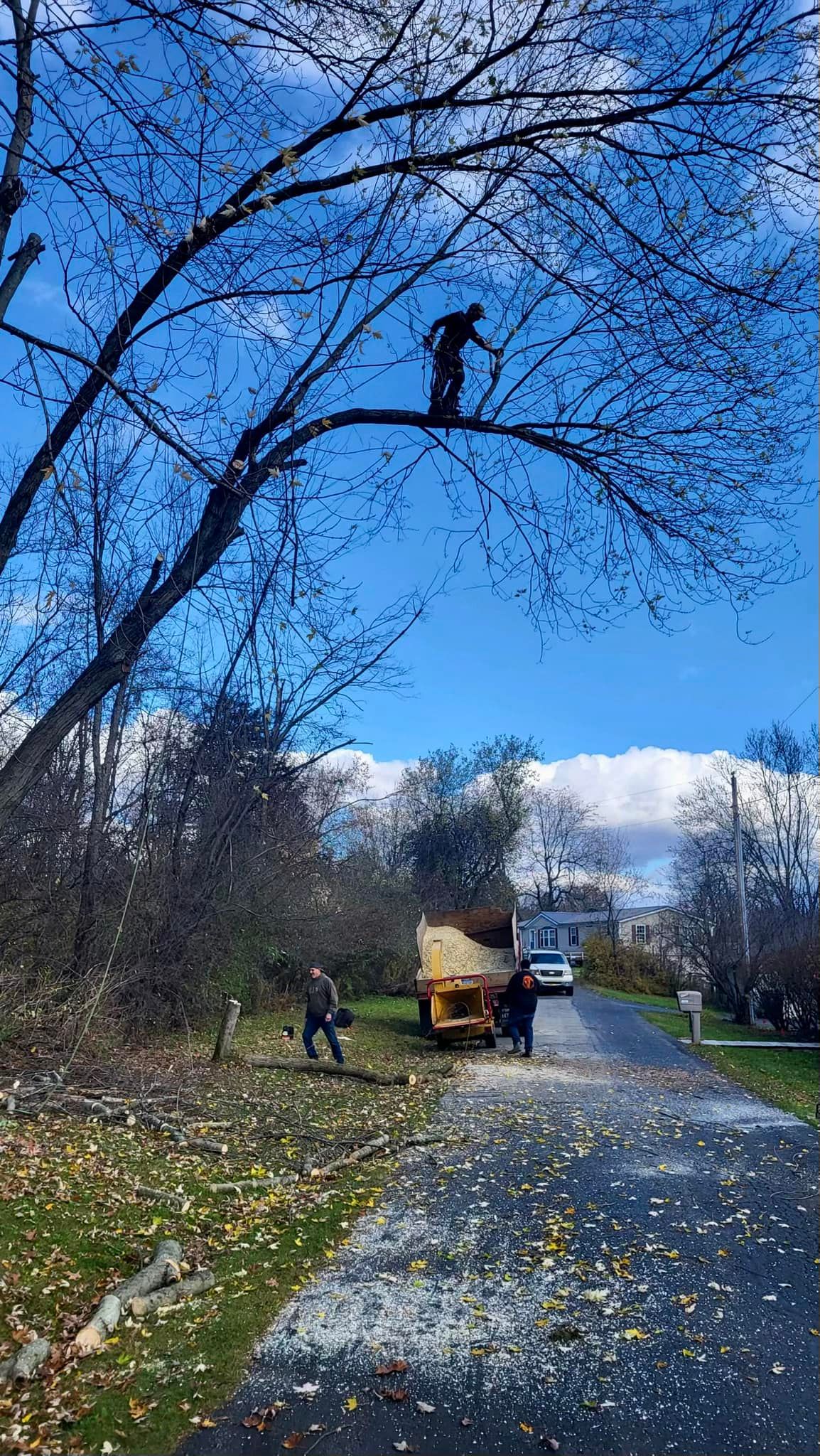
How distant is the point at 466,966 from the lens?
20266 mm

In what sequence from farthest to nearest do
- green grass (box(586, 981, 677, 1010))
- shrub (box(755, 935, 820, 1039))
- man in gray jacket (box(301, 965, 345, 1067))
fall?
1. green grass (box(586, 981, 677, 1010))
2. shrub (box(755, 935, 820, 1039))
3. man in gray jacket (box(301, 965, 345, 1067))

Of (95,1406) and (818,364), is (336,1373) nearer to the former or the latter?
(95,1406)

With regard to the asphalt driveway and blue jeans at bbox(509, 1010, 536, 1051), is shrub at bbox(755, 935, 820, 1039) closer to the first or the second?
blue jeans at bbox(509, 1010, 536, 1051)

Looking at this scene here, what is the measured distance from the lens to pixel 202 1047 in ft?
50.8

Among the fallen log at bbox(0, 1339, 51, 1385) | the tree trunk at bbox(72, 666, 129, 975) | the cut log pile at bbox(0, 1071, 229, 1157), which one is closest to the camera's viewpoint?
the fallen log at bbox(0, 1339, 51, 1385)

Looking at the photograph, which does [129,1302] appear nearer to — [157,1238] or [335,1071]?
[157,1238]

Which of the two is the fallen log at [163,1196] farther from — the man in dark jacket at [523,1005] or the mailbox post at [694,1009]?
the mailbox post at [694,1009]

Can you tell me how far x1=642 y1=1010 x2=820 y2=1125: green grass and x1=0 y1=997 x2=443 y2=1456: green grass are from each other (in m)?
4.90

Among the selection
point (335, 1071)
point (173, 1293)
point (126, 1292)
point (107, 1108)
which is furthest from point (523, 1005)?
point (126, 1292)

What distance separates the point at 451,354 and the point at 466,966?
15.8m

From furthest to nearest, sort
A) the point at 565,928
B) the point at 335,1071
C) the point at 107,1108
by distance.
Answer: the point at 565,928 → the point at 335,1071 → the point at 107,1108

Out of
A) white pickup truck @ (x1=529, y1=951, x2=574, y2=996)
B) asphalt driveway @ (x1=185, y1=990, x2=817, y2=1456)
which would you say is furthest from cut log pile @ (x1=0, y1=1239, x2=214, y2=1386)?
white pickup truck @ (x1=529, y1=951, x2=574, y2=996)

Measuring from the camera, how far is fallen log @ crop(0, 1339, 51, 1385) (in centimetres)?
417

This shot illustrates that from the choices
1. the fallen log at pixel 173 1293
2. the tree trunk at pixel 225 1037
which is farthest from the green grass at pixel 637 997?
the fallen log at pixel 173 1293
